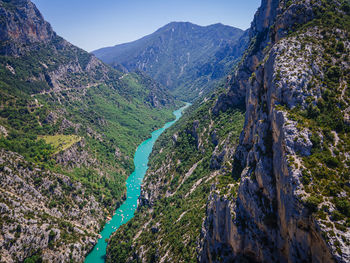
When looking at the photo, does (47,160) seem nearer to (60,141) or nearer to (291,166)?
(60,141)

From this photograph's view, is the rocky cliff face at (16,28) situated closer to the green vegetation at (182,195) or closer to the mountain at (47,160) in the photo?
the mountain at (47,160)

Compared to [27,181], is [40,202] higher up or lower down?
lower down

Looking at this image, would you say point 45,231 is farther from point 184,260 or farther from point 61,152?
point 184,260

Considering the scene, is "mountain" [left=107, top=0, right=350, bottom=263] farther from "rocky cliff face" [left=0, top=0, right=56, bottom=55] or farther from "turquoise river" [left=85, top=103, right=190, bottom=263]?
"rocky cliff face" [left=0, top=0, right=56, bottom=55]

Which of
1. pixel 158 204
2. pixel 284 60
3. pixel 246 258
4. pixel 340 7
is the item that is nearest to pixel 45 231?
pixel 158 204

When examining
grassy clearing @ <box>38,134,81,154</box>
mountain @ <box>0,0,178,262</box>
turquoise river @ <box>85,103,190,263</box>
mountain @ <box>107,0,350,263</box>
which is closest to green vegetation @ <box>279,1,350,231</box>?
mountain @ <box>107,0,350,263</box>

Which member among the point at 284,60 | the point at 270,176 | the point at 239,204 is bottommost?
the point at 239,204

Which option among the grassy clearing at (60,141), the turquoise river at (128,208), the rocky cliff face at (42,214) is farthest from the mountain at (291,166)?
the grassy clearing at (60,141)
